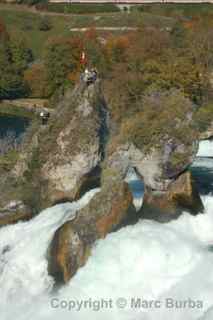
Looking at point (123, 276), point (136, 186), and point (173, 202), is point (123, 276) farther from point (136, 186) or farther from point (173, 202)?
point (136, 186)

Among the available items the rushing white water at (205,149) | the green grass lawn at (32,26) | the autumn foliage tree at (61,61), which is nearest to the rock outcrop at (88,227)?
the rushing white water at (205,149)

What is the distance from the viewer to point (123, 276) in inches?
1000

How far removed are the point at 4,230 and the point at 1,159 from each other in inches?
241

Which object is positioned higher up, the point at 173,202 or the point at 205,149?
the point at 173,202

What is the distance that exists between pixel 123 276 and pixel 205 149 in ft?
81.8

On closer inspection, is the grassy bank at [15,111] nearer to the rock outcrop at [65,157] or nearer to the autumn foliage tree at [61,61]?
the autumn foliage tree at [61,61]

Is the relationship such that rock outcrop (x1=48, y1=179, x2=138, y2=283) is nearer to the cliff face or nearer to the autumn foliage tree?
the cliff face

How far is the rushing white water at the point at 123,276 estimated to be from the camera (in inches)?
950

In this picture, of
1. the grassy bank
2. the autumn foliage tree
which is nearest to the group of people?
the grassy bank

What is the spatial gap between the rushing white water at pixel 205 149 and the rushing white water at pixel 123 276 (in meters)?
18.6

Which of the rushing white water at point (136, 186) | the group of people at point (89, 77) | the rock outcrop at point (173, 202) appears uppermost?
the group of people at point (89, 77)

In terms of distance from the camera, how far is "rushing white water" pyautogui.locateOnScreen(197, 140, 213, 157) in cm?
4682

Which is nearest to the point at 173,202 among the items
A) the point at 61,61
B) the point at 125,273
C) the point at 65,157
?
the point at 125,273

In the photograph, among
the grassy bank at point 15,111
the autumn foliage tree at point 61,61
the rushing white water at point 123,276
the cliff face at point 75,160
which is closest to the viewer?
the rushing white water at point 123,276
